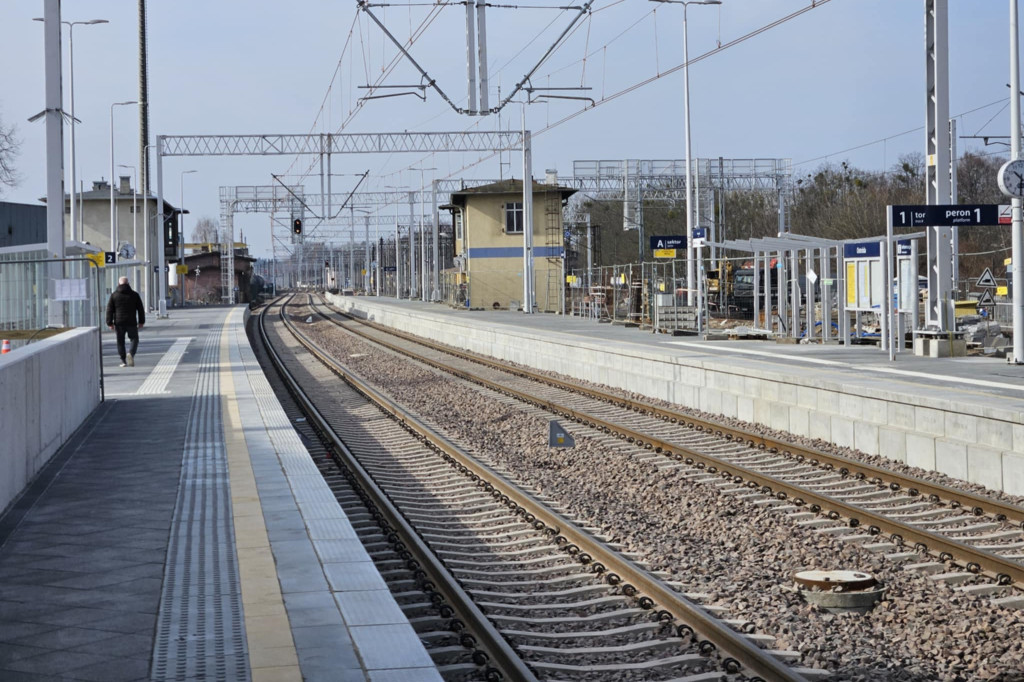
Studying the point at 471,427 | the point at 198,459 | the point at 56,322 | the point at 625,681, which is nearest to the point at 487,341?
the point at 56,322

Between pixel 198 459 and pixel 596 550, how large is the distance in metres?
4.82

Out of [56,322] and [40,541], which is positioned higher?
[56,322]

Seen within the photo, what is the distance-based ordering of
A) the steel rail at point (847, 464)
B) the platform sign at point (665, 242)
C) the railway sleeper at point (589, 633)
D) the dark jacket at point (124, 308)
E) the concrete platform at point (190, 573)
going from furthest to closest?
the platform sign at point (665, 242) < the dark jacket at point (124, 308) < the steel rail at point (847, 464) < the railway sleeper at point (589, 633) < the concrete platform at point (190, 573)

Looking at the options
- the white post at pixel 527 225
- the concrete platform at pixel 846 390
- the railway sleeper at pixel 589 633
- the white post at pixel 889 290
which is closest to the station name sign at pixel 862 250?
the white post at pixel 889 290

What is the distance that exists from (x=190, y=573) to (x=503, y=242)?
168ft

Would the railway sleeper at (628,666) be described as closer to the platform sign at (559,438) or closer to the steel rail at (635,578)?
the steel rail at (635,578)

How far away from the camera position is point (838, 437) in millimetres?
13852

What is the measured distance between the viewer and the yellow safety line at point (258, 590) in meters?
5.09

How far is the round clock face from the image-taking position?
16.2m

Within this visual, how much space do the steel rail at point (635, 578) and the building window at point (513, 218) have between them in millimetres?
43967

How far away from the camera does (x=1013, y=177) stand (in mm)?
16281

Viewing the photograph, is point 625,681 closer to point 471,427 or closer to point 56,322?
point 471,427

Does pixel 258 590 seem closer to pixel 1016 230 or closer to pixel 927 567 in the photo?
pixel 927 567

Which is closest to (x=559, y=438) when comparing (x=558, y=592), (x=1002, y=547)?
(x=1002, y=547)
